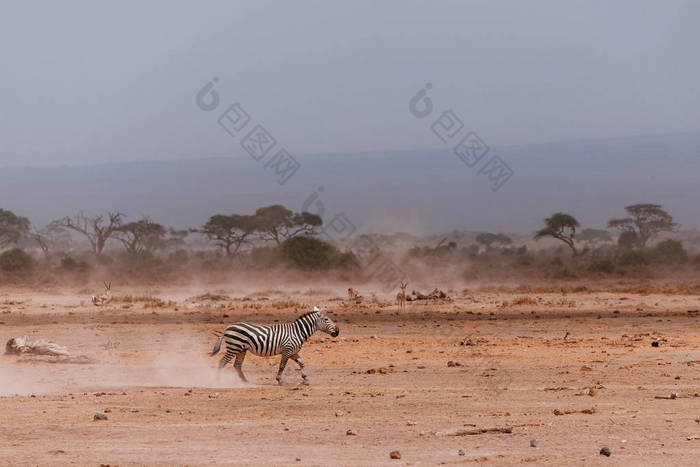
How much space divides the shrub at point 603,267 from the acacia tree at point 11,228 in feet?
141

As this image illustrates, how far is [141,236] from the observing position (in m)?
67.9

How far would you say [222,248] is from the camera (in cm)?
7000

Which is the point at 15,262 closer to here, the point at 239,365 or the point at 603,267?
the point at 603,267

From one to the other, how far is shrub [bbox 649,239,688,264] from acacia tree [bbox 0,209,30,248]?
45143 millimetres

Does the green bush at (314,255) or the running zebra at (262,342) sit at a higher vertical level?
the green bush at (314,255)

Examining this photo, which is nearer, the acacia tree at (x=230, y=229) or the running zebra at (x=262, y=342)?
the running zebra at (x=262, y=342)

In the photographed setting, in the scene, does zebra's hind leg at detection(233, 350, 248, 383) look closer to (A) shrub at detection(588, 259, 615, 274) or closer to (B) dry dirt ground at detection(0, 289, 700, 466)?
(B) dry dirt ground at detection(0, 289, 700, 466)

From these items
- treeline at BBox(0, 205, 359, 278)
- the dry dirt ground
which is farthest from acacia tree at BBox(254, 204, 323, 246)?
the dry dirt ground

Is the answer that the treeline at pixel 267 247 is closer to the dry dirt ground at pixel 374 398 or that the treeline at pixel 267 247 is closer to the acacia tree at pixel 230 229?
the acacia tree at pixel 230 229

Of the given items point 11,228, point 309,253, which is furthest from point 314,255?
point 11,228

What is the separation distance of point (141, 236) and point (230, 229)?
6246mm

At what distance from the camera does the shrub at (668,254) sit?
54844mm

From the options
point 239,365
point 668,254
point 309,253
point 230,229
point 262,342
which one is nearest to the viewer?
point 262,342

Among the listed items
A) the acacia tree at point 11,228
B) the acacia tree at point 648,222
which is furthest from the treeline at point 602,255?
the acacia tree at point 11,228
